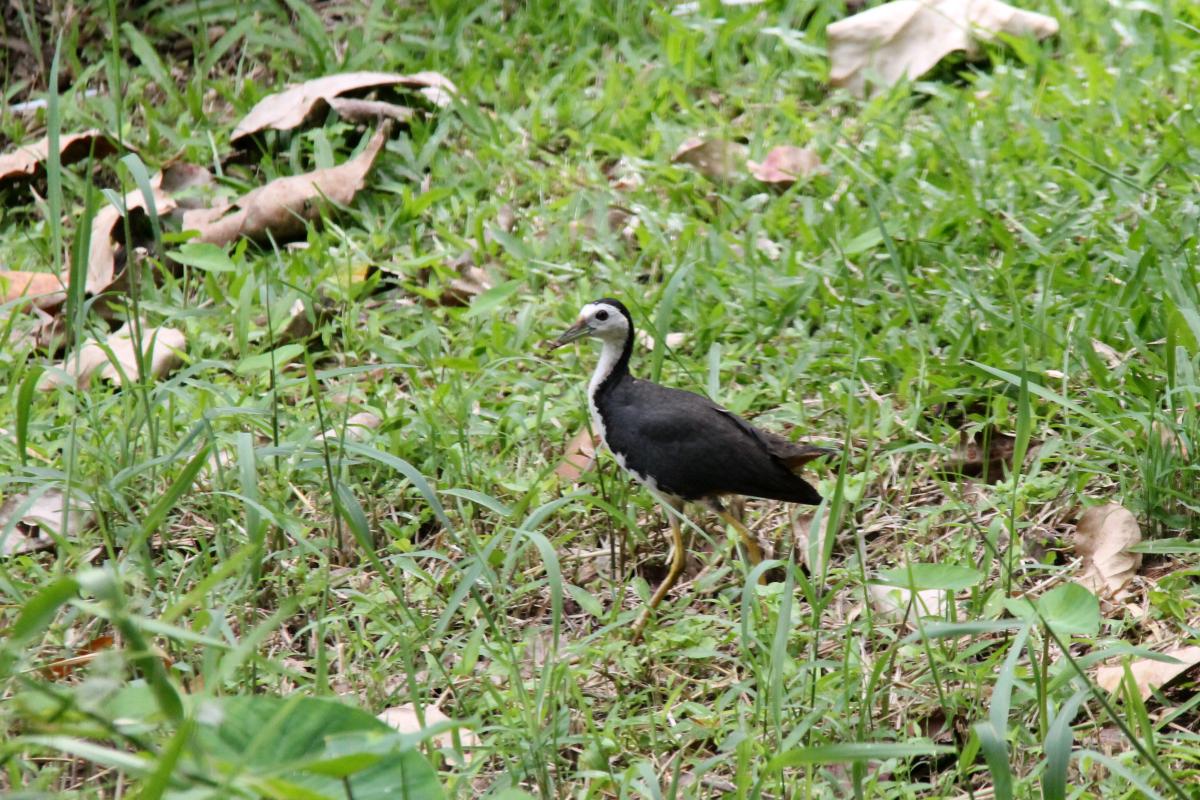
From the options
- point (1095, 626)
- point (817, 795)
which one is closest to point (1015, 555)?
point (1095, 626)

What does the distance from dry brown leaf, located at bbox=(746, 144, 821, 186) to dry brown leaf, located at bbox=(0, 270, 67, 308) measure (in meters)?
2.70

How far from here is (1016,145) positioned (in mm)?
5691

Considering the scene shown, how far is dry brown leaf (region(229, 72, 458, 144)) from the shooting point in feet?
19.9

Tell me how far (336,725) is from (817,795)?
3.58 ft

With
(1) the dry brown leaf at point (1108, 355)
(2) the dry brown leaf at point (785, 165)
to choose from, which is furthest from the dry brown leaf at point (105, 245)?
(1) the dry brown leaf at point (1108, 355)

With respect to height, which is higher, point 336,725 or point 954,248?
point 336,725

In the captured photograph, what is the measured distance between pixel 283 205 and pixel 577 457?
70.7 inches

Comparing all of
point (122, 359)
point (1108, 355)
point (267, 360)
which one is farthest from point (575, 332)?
point (1108, 355)

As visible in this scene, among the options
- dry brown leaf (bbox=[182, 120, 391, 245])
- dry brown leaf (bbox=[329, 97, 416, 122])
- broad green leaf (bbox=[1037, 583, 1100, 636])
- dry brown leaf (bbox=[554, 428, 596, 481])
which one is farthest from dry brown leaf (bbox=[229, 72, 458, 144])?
broad green leaf (bbox=[1037, 583, 1100, 636])

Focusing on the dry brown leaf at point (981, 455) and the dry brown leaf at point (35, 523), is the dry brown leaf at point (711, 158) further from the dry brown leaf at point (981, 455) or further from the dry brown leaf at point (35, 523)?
the dry brown leaf at point (35, 523)

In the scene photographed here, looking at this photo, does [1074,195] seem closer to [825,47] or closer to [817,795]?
[825,47]

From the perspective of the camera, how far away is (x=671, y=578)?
403 cm

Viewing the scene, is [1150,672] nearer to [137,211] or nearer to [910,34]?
[910,34]

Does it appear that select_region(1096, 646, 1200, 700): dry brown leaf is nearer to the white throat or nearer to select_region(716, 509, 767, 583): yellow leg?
select_region(716, 509, 767, 583): yellow leg
